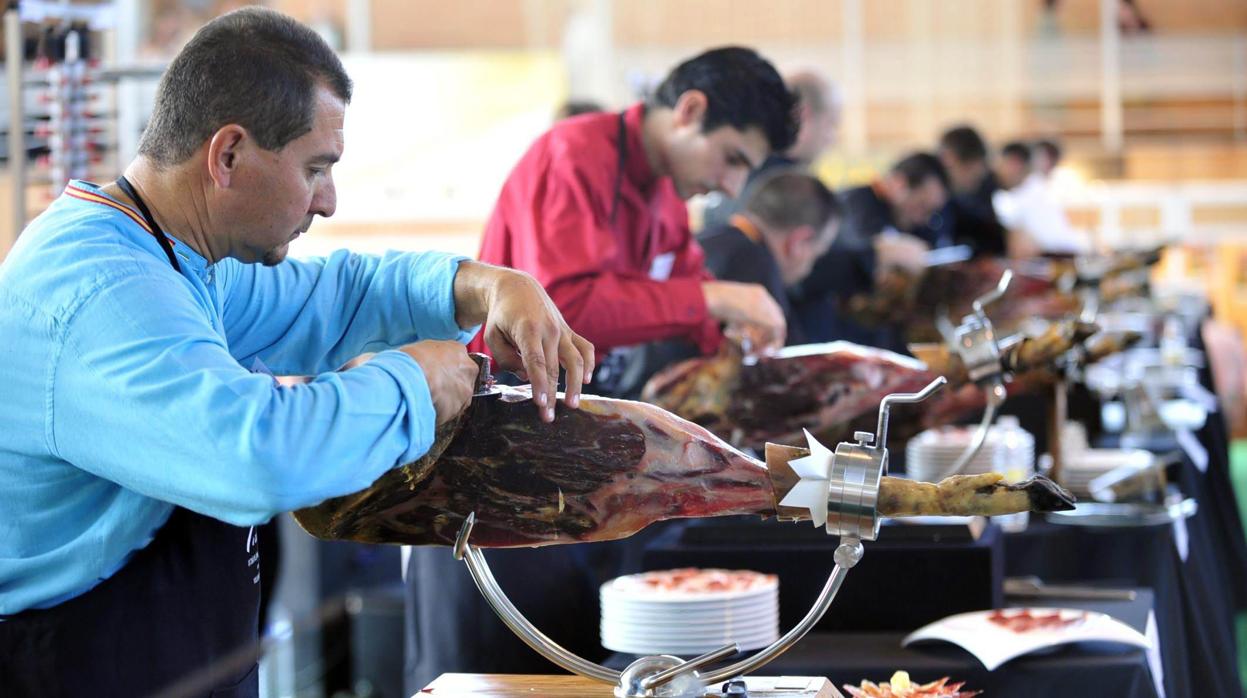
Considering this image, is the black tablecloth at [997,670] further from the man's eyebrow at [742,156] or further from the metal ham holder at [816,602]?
the man's eyebrow at [742,156]

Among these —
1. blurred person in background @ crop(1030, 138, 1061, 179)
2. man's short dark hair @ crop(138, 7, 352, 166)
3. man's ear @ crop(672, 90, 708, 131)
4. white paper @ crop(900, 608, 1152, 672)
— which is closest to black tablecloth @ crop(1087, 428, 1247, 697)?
white paper @ crop(900, 608, 1152, 672)

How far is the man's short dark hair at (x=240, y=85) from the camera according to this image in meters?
1.52

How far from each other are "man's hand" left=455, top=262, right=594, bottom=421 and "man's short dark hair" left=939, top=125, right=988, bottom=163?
20.9 ft

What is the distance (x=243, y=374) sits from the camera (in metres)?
1.38

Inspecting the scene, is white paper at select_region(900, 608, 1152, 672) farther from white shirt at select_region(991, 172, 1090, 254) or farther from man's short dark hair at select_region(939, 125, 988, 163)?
white shirt at select_region(991, 172, 1090, 254)

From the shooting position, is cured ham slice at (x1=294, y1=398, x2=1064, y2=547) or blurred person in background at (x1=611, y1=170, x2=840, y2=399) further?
blurred person in background at (x1=611, y1=170, x2=840, y2=399)

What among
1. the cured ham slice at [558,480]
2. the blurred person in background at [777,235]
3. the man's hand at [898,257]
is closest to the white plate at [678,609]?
the cured ham slice at [558,480]

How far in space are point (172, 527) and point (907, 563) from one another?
1332 millimetres

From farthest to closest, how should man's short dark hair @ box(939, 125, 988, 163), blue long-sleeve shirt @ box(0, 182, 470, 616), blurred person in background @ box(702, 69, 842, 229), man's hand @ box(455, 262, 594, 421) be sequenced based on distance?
man's short dark hair @ box(939, 125, 988, 163)
blurred person in background @ box(702, 69, 842, 229)
man's hand @ box(455, 262, 594, 421)
blue long-sleeve shirt @ box(0, 182, 470, 616)

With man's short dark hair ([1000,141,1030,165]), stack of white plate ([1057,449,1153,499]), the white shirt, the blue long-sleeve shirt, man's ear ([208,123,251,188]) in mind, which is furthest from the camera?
man's short dark hair ([1000,141,1030,165])

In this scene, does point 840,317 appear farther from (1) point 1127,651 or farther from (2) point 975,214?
(1) point 1127,651

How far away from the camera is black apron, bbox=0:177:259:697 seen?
5.11ft

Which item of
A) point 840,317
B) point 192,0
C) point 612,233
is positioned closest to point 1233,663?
point 612,233

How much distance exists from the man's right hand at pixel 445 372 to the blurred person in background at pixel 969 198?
5861 millimetres
